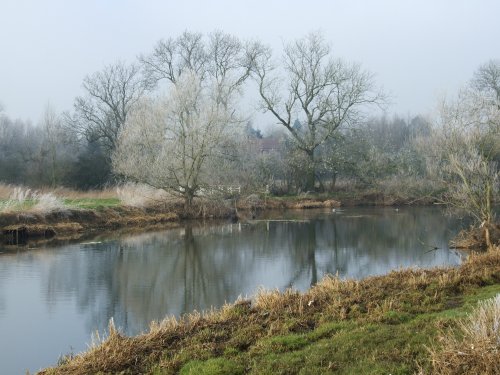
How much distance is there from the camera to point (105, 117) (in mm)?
41438

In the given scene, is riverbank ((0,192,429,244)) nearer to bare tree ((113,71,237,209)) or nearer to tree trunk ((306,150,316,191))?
bare tree ((113,71,237,209))

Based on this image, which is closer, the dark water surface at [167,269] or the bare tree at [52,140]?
the dark water surface at [167,269]

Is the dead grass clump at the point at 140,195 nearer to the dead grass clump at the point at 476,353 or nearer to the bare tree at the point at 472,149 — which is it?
the bare tree at the point at 472,149

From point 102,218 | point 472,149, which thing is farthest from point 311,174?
point 472,149

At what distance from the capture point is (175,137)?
25781mm

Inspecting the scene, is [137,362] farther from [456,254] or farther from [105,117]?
[105,117]

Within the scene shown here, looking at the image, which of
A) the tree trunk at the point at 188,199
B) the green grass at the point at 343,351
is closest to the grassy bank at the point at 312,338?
the green grass at the point at 343,351

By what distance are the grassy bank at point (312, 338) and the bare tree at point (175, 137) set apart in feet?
59.6

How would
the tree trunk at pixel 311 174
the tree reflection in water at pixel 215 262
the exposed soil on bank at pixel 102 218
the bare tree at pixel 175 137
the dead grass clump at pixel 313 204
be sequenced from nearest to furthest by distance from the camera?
the tree reflection in water at pixel 215 262 < the exposed soil on bank at pixel 102 218 < the bare tree at pixel 175 137 < the dead grass clump at pixel 313 204 < the tree trunk at pixel 311 174

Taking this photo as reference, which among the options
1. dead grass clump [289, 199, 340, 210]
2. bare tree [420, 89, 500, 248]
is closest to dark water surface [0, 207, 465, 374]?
bare tree [420, 89, 500, 248]

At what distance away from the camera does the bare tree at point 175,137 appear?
25.5 metres

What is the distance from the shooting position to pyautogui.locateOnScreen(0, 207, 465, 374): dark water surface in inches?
353

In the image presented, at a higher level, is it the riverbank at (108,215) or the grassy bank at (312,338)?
the riverbank at (108,215)

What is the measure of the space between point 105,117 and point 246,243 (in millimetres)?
26549
